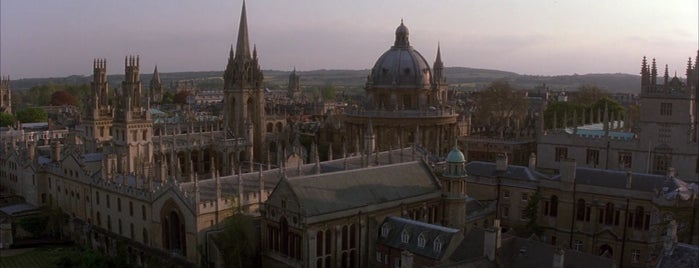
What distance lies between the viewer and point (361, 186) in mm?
35156

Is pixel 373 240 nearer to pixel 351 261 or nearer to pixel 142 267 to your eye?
pixel 351 261

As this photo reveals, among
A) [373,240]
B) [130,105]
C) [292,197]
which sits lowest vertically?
[373,240]

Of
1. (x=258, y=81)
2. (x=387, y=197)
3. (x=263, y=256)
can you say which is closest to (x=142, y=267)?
(x=263, y=256)

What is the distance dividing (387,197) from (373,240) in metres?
2.62

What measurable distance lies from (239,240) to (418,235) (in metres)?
9.22

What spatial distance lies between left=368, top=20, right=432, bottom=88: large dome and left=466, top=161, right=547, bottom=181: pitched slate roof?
21259mm

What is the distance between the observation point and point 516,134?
63219 mm

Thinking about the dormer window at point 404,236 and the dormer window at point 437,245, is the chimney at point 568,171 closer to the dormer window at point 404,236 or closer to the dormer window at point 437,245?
the dormer window at point 404,236

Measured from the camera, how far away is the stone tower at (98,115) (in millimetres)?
55781

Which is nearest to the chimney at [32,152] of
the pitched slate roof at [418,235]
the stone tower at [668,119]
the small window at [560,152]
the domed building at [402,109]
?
the domed building at [402,109]

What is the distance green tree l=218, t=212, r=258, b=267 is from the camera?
33.2 meters

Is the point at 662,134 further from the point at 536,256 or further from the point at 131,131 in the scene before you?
the point at 131,131

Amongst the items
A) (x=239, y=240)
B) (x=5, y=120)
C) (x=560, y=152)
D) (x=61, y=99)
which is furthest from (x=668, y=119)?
(x=61, y=99)

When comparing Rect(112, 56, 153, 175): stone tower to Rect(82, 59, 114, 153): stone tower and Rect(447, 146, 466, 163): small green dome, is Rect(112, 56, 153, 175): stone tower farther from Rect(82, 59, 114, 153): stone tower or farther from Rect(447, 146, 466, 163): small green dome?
Rect(447, 146, 466, 163): small green dome
